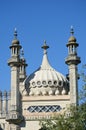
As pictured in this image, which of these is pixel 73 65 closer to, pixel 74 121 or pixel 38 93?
pixel 38 93

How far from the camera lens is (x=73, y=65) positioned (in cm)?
3666

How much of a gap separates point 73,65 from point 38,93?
13.1 ft

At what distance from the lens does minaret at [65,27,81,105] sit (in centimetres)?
3575

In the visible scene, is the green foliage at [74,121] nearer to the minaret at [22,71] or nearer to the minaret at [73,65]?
the minaret at [73,65]

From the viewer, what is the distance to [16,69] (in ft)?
121

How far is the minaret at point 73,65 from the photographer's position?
3575 centimetres

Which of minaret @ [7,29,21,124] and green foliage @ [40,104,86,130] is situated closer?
green foliage @ [40,104,86,130]

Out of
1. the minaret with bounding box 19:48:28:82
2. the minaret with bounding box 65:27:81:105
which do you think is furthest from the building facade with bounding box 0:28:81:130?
the minaret with bounding box 19:48:28:82

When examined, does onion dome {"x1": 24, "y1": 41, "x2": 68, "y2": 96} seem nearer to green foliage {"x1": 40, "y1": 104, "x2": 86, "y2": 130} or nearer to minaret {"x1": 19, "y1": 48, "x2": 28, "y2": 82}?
minaret {"x1": 19, "y1": 48, "x2": 28, "y2": 82}

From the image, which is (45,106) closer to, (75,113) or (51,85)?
(51,85)

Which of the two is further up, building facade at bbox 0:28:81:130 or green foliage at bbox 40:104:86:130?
building facade at bbox 0:28:81:130

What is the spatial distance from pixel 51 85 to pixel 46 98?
169cm

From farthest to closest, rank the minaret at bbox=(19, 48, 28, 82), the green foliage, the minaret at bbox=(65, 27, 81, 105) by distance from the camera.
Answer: the minaret at bbox=(19, 48, 28, 82) → the minaret at bbox=(65, 27, 81, 105) → the green foliage

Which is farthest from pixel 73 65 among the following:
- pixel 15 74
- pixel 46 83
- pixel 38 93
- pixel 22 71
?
pixel 22 71
